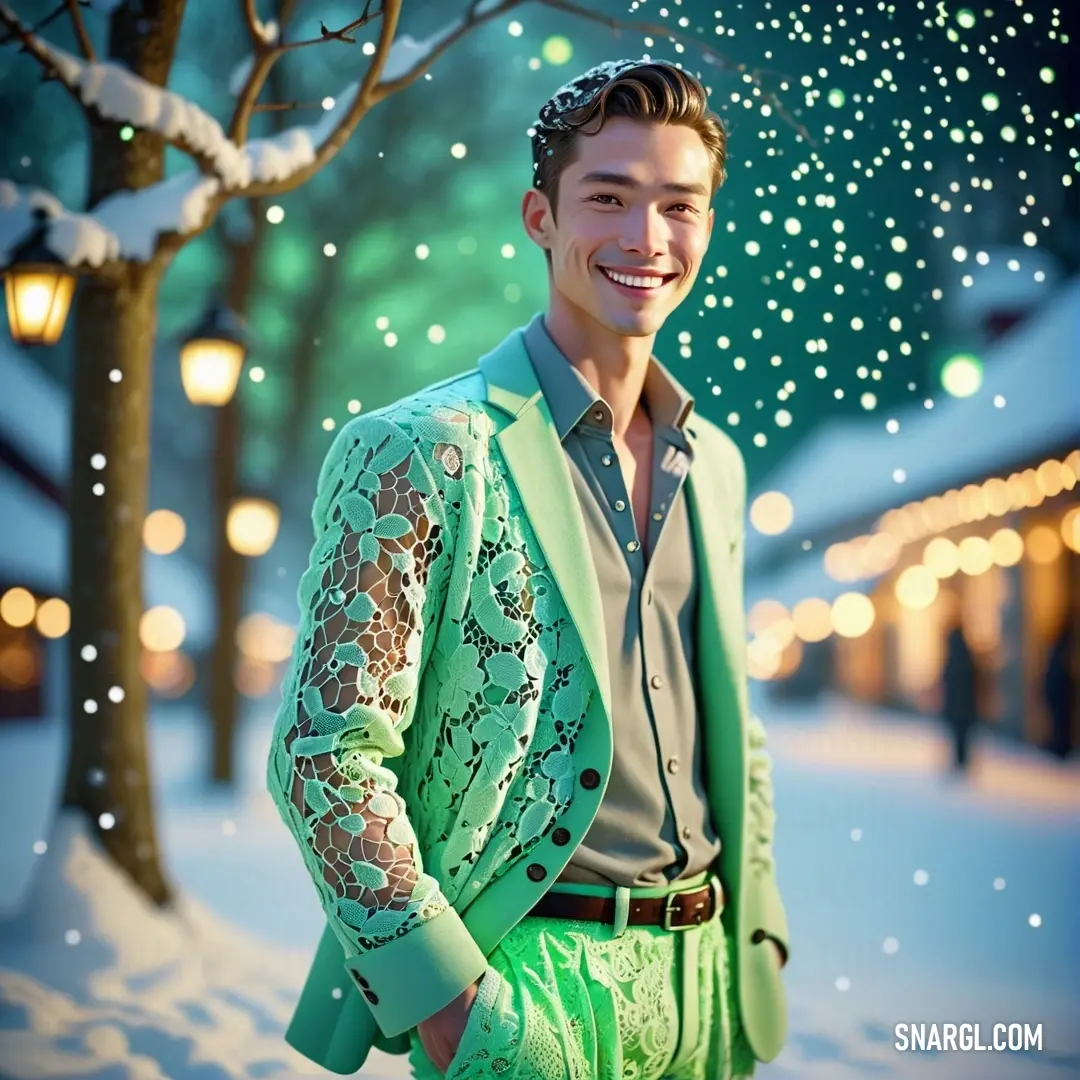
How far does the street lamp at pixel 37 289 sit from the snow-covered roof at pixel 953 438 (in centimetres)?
172

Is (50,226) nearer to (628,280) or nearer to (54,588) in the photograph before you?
(54,588)

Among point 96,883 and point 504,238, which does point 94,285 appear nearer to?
point 504,238

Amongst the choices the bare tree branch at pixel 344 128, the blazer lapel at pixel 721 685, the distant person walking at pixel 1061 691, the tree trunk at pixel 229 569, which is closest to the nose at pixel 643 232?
the blazer lapel at pixel 721 685

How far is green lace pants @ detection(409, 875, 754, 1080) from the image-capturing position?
164 cm

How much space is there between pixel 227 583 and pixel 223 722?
12.9 inches

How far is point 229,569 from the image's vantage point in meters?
3.24

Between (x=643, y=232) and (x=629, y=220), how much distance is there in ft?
0.09

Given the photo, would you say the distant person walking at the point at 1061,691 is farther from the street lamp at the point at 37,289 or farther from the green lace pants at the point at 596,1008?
the street lamp at the point at 37,289

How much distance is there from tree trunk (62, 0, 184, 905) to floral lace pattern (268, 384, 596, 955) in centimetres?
157

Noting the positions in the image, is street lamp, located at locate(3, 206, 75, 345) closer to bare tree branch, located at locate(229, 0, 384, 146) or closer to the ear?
bare tree branch, located at locate(229, 0, 384, 146)

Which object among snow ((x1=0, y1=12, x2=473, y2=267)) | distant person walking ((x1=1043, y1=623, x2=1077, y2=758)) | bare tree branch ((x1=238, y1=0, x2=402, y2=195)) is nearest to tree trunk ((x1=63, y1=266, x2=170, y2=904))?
snow ((x1=0, y1=12, x2=473, y2=267))

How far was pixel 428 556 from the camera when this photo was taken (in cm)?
171

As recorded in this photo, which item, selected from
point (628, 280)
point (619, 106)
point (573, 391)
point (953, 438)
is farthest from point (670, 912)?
point (953, 438)

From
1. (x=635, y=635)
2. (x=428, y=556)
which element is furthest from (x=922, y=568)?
(x=428, y=556)
